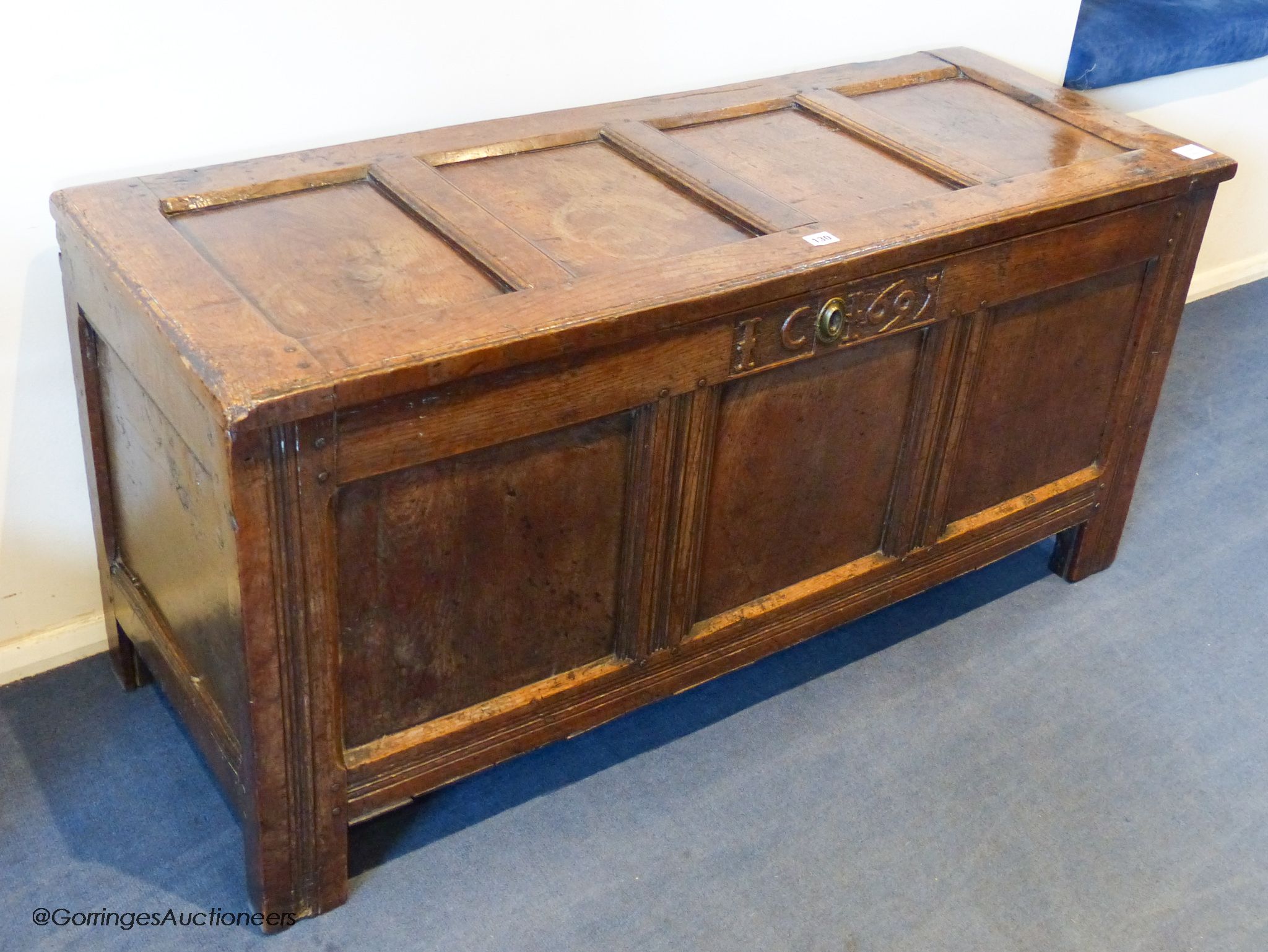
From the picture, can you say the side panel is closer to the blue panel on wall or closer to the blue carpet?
the blue carpet

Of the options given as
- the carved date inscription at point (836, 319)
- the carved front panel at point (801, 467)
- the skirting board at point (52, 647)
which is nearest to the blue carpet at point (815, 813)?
the skirting board at point (52, 647)

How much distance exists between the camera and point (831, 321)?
1691mm

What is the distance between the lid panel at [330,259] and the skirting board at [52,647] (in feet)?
2.41

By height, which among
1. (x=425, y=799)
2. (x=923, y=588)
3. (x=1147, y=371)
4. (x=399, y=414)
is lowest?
(x=425, y=799)

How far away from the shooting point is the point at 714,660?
192 centimetres

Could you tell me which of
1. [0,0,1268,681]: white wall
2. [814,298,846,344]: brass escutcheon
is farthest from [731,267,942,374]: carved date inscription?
[0,0,1268,681]: white wall

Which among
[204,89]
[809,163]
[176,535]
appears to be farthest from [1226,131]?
[176,535]

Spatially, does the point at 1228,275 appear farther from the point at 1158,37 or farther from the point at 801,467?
the point at 801,467

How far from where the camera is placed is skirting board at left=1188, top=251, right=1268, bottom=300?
3.34 metres

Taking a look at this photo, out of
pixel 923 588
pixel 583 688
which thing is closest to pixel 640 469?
pixel 583 688

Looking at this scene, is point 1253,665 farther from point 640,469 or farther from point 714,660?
point 640,469

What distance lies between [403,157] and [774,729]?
0.97 metres

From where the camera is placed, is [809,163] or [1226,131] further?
[1226,131]

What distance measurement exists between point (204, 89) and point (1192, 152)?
139 cm
